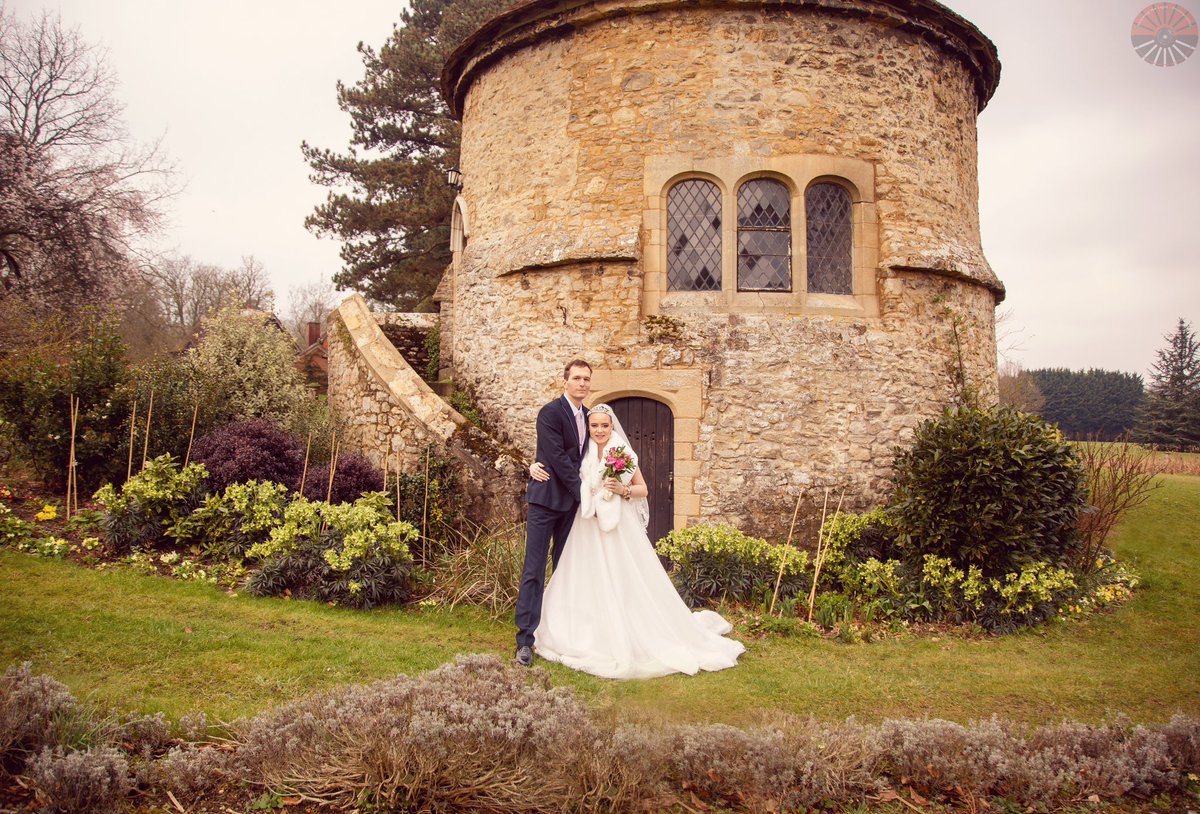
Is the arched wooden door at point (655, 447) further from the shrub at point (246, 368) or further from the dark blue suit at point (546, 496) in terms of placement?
the shrub at point (246, 368)

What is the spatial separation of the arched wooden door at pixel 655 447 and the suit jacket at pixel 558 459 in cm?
348

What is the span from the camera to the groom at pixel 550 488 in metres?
6.04

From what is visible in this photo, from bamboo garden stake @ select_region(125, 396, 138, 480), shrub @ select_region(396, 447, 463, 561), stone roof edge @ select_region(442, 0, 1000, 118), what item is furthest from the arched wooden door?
bamboo garden stake @ select_region(125, 396, 138, 480)

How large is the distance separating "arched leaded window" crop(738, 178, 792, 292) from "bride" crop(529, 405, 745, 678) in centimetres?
434

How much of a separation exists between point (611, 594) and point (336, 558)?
300 cm

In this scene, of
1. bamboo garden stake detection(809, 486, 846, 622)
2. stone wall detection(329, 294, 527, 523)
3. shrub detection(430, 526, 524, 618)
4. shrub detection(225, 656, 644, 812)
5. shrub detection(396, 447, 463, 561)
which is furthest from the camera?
stone wall detection(329, 294, 527, 523)

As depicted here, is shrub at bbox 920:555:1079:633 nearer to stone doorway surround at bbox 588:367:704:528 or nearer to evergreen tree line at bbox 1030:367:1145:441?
stone doorway surround at bbox 588:367:704:528

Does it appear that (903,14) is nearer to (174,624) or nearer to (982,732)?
(982,732)

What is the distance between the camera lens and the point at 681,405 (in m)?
9.45

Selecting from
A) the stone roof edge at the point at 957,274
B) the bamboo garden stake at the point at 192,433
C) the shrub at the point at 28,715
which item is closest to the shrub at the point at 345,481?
the bamboo garden stake at the point at 192,433

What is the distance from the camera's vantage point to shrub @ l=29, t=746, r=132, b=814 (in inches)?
130

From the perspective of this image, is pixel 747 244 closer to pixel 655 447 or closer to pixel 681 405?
pixel 681 405

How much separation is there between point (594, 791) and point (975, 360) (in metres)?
9.01

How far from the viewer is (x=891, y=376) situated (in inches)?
381
